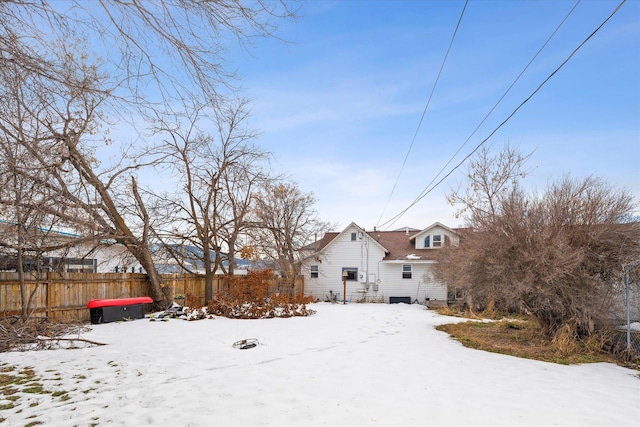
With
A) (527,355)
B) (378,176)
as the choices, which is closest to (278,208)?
(378,176)

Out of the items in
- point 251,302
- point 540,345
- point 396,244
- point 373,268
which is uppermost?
point 396,244

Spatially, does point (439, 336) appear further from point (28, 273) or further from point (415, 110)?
point (28, 273)

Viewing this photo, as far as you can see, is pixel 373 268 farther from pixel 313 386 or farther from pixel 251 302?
pixel 313 386

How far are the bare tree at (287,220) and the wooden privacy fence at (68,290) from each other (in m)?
8.12

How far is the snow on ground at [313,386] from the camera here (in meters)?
4.66

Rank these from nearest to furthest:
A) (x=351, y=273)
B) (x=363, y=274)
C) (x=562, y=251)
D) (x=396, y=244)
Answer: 1. (x=562, y=251)
2. (x=363, y=274)
3. (x=351, y=273)
4. (x=396, y=244)

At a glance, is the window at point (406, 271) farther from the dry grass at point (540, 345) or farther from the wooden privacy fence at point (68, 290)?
the dry grass at point (540, 345)

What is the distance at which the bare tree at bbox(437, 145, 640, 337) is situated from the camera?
8789mm

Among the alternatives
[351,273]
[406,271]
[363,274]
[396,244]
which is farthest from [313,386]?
[396,244]

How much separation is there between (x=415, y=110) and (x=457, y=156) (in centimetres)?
218

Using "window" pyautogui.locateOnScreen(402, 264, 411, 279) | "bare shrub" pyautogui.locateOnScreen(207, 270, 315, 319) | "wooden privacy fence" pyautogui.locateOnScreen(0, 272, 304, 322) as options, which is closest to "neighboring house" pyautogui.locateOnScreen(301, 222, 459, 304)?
"window" pyautogui.locateOnScreen(402, 264, 411, 279)

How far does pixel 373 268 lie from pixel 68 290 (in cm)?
1827

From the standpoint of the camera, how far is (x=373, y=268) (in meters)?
26.8

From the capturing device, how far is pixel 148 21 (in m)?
3.97
